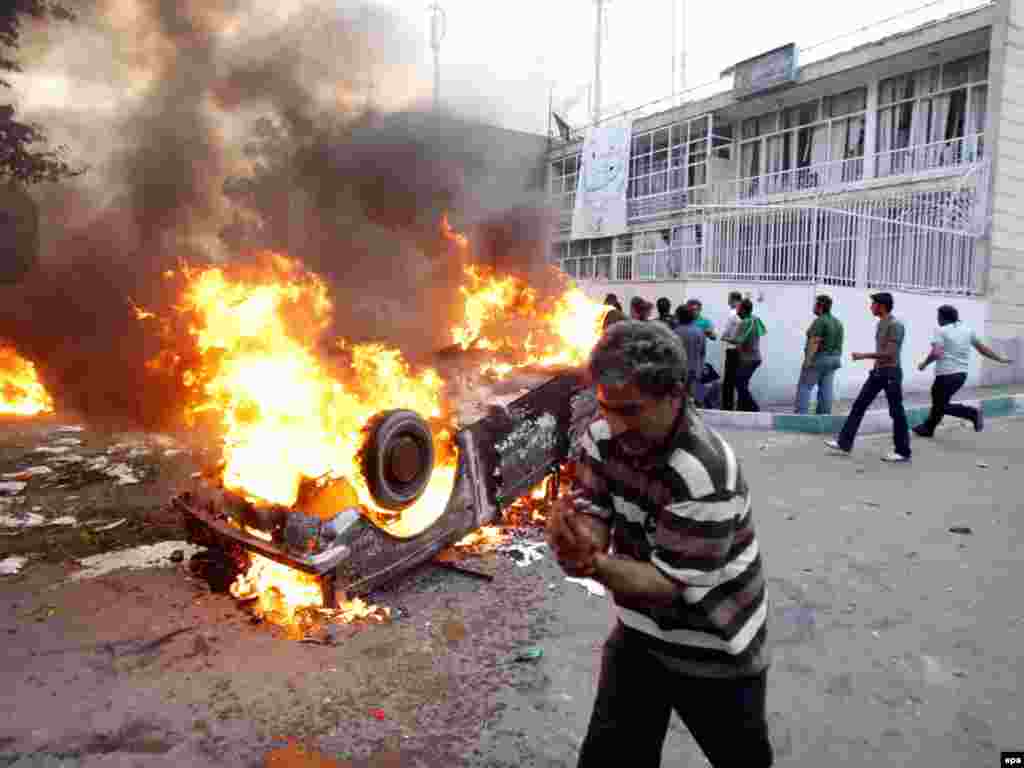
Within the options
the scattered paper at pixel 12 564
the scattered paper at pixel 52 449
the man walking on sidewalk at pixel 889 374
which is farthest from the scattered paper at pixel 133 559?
the man walking on sidewalk at pixel 889 374

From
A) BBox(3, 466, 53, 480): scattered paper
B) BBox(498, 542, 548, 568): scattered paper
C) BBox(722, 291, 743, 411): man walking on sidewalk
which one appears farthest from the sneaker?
BBox(3, 466, 53, 480): scattered paper

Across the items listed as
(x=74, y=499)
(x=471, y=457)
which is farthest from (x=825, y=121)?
(x=74, y=499)

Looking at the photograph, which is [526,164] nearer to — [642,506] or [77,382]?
[77,382]

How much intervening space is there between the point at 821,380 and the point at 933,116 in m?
11.5

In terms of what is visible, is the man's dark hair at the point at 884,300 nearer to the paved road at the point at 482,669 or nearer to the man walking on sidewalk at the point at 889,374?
the man walking on sidewalk at the point at 889,374

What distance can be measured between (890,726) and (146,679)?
3.45 meters

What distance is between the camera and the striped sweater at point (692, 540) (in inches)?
62.7

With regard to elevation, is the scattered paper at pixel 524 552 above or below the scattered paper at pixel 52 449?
below

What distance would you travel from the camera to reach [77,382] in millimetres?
5348

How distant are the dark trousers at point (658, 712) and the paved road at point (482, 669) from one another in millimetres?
942

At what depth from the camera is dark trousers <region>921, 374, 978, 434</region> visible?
8555 millimetres

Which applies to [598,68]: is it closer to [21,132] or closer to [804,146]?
[804,146]

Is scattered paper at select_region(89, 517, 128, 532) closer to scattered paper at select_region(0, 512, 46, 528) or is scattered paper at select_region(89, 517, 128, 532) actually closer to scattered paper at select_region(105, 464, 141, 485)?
Result: scattered paper at select_region(0, 512, 46, 528)

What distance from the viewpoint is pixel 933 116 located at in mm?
16891
